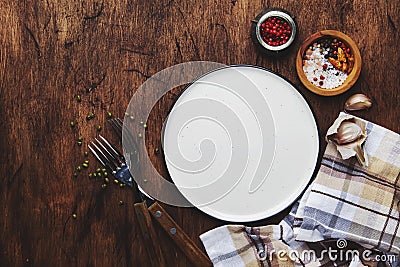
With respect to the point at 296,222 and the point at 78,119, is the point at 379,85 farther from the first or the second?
the point at 78,119

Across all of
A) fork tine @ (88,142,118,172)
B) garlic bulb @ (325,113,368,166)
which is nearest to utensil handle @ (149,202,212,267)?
fork tine @ (88,142,118,172)

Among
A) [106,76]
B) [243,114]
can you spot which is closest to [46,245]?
[106,76]

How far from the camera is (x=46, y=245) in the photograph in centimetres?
124

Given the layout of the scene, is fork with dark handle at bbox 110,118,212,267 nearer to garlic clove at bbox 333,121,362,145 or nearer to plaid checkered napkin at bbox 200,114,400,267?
plaid checkered napkin at bbox 200,114,400,267

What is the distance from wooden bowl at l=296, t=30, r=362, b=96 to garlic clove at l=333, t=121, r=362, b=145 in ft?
0.23

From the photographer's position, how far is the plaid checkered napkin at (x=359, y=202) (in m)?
1.19

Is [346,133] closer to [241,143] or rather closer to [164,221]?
[241,143]

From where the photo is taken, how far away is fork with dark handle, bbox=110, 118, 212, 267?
1.21 m

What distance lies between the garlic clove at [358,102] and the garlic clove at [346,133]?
4 cm

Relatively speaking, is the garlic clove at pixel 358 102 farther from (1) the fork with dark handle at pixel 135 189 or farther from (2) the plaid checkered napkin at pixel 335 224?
(1) the fork with dark handle at pixel 135 189

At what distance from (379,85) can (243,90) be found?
0.98ft

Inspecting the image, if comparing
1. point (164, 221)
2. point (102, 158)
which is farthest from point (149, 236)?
point (102, 158)

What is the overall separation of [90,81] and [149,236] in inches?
14.1

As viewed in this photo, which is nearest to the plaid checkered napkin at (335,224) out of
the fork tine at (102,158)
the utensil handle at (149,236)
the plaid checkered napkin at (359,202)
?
the plaid checkered napkin at (359,202)
